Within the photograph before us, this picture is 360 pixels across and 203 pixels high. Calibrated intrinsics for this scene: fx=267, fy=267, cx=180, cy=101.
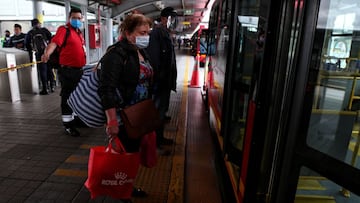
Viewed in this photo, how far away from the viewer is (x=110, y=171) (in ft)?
6.73

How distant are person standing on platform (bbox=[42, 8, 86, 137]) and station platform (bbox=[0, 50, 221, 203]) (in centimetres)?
33

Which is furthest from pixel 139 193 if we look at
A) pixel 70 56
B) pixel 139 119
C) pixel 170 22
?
pixel 70 56

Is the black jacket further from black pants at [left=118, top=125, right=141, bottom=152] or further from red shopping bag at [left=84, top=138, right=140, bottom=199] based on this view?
red shopping bag at [left=84, top=138, right=140, bottom=199]

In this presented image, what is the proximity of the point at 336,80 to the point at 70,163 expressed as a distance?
115 inches

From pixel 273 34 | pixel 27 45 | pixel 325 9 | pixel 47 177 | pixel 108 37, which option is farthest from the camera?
pixel 108 37

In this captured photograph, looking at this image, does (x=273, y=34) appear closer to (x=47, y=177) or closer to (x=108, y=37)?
(x=47, y=177)

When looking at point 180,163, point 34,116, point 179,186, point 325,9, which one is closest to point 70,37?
point 34,116

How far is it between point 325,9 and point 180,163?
2451mm

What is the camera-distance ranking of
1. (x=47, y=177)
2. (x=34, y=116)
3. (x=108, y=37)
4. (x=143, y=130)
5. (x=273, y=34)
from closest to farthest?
(x=273, y=34) → (x=143, y=130) → (x=47, y=177) → (x=34, y=116) → (x=108, y=37)

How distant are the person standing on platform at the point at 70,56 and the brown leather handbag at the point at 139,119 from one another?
2.20 metres

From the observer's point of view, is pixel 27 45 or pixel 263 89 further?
pixel 27 45

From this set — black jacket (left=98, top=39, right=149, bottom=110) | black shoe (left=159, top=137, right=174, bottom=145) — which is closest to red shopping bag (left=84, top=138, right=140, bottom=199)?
black jacket (left=98, top=39, right=149, bottom=110)

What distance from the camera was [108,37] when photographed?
13.8 m

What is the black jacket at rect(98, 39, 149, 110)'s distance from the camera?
1.97 m
